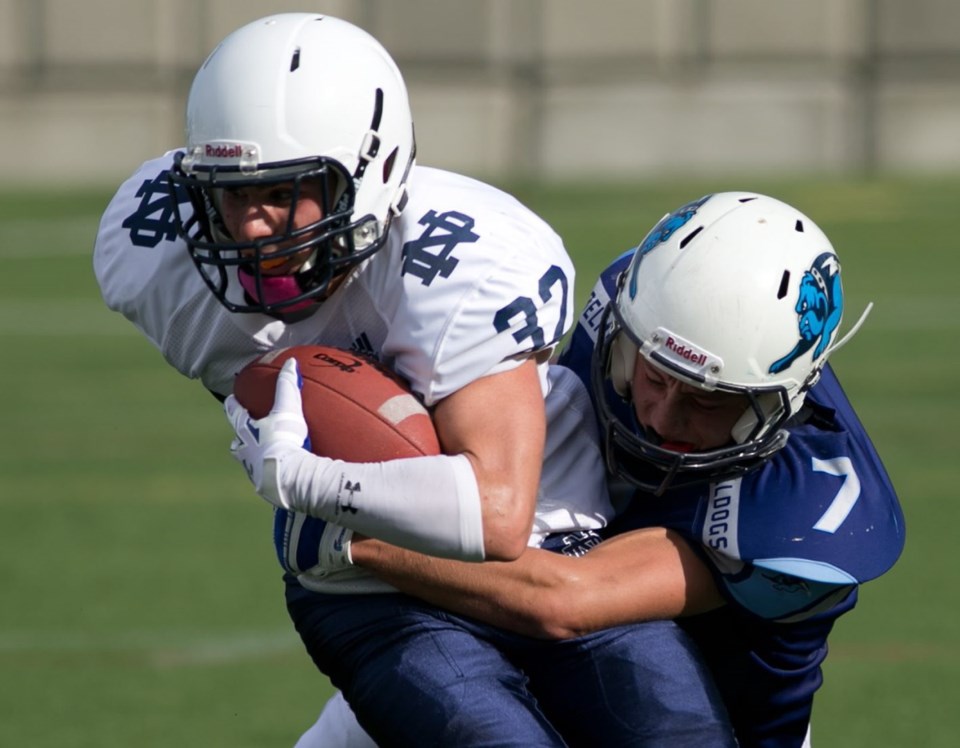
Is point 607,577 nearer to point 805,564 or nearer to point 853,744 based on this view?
point 805,564

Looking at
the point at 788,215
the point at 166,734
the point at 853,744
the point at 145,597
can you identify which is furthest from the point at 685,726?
the point at 145,597

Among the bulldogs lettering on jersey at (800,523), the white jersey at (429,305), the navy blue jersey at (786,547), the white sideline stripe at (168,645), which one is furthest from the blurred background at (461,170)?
the white jersey at (429,305)

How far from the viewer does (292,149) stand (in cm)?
362

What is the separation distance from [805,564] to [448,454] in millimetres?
747

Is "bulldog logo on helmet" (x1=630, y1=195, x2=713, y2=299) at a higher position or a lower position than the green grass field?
higher

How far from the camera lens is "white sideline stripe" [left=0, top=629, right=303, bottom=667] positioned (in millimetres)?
5883

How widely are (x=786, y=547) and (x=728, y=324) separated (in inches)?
18.0

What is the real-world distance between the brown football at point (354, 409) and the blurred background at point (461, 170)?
183cm

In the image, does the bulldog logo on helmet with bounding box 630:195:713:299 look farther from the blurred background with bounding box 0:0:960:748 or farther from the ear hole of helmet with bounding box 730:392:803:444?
the blurred background with bounding box 0:0:960:748

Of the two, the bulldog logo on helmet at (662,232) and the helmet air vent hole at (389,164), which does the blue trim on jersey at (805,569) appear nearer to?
the bulldog logo on helmet at (662,232)

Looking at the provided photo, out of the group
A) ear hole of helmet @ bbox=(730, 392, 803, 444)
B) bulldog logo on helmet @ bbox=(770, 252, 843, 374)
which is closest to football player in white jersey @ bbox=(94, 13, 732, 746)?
ear hole of helmet @ bbox=(730, 392, 803, 444)

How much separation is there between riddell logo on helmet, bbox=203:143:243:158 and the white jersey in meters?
0.28

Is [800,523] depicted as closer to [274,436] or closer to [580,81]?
[274,436]

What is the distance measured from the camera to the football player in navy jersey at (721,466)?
3662 mm
